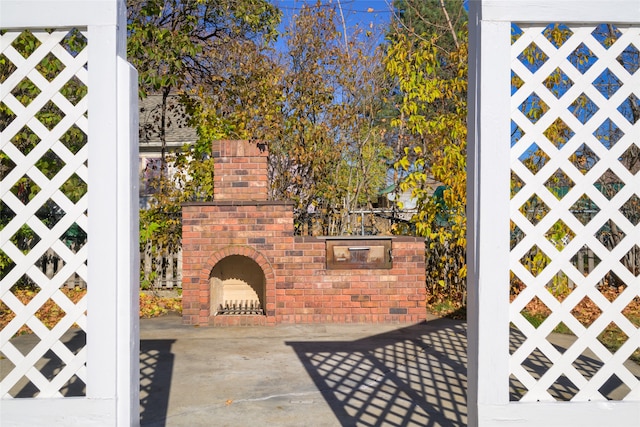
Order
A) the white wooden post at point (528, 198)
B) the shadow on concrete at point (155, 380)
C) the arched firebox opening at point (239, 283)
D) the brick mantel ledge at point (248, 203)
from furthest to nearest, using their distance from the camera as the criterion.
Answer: the arched firebox opening at point (239, 283) → the brick mantel ledge at point (248, 203) → the shadow on concrete at point (155, 380) → the white wooden post at point (528, 198)

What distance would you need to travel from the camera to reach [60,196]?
2244 mm

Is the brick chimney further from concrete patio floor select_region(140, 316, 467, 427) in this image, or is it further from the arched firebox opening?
concrete patio floor select_region(140, 316, 467, 427)

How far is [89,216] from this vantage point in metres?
2.19

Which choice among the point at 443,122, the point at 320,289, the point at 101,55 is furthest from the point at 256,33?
the point at 101,55

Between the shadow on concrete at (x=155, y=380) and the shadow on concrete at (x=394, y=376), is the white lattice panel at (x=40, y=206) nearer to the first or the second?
the shadow on concrete at (x=155, y=380)

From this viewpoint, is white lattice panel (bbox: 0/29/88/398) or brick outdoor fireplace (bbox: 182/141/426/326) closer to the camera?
white lattice panel (bbox: 0/29/88/398)

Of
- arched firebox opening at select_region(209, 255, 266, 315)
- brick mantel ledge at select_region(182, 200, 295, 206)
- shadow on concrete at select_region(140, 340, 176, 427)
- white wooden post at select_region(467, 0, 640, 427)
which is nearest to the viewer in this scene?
white wooden post at select_region(467, 0, 640, 427)

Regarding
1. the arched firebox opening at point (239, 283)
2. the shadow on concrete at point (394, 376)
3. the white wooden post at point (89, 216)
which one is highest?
the white wooden post at point (89, 216)

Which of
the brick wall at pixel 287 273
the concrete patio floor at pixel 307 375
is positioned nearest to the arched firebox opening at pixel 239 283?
the brick wall at pixel 287 273

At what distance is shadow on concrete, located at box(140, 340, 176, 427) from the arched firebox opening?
1833 millimetres

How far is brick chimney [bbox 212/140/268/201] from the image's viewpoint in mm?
8070

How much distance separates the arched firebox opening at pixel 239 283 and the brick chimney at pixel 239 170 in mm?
1022

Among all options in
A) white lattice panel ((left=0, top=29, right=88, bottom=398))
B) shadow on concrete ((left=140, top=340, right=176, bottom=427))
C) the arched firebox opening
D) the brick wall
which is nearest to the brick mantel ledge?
the brick wall

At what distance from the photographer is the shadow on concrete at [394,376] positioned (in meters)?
4.20
